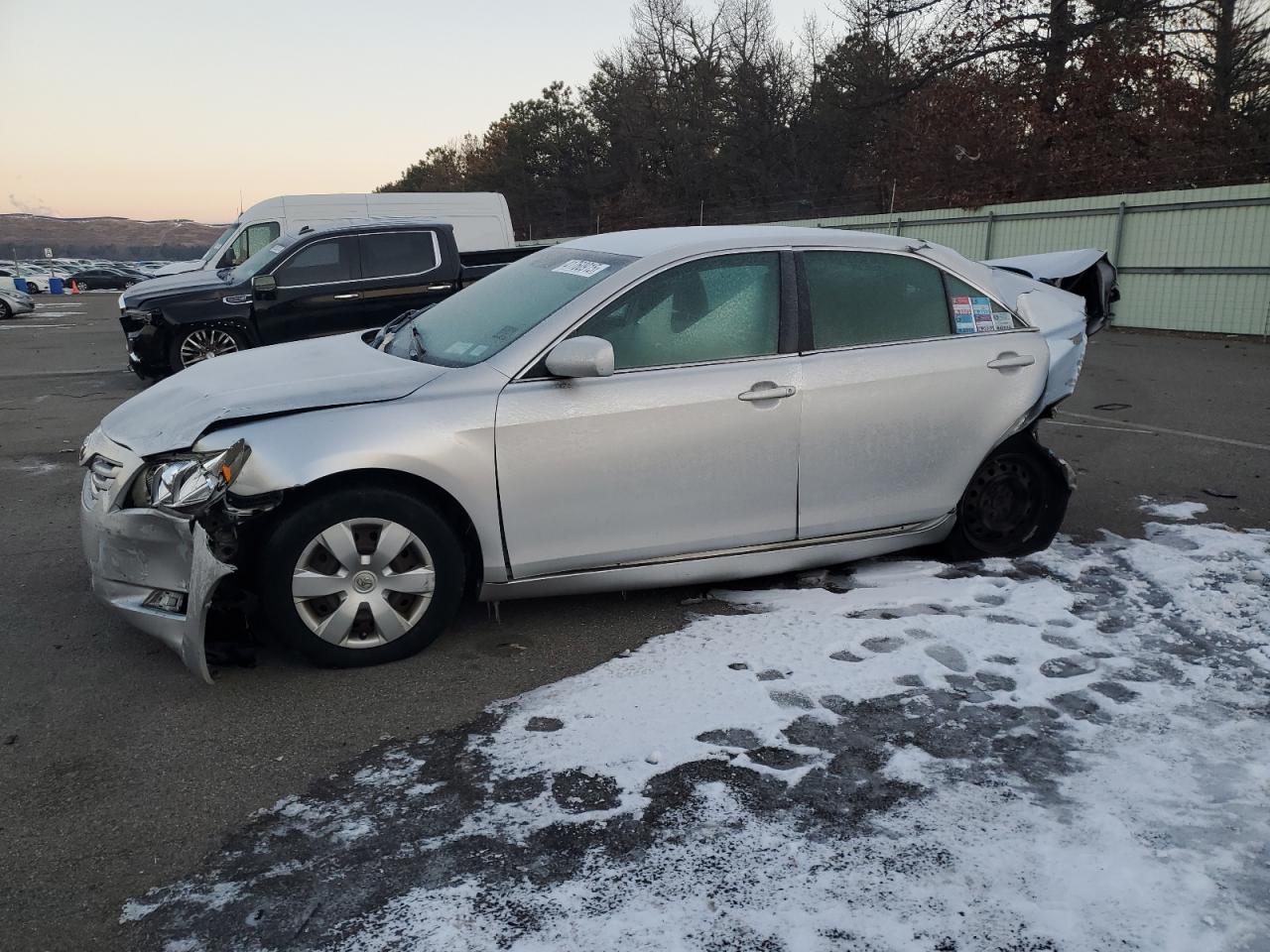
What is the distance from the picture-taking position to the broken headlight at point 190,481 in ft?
11.7

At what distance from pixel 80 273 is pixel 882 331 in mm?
54491

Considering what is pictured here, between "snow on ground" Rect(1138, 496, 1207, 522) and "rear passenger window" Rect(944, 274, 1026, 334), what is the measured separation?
1774 mm

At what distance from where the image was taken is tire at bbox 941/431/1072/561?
16.2 feet

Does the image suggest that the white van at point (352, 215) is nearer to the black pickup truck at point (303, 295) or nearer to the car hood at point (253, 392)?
the black pickup truck at point (303, 295)

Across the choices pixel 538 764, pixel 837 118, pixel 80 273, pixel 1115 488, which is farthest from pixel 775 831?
pixel 80 273

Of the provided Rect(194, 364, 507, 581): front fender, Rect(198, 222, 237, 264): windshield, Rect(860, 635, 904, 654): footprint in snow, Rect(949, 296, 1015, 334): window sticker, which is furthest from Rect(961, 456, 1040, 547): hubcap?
Rect(198, 222, 237, 264): windshield

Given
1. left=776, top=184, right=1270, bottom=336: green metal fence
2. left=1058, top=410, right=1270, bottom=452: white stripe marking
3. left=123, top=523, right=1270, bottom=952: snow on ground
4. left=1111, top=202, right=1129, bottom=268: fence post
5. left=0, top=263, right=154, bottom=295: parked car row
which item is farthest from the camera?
left=0, top=263, right=154, bottom=295: parked car row

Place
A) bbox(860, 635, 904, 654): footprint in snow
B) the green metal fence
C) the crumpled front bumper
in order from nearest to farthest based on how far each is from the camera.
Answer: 1. the crumpled front bumper
2. bbox(860, 635, 904, 654): footprint in snow
3. the green metal fence

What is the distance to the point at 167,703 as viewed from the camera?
361 centimetres

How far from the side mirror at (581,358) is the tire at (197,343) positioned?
848 cm

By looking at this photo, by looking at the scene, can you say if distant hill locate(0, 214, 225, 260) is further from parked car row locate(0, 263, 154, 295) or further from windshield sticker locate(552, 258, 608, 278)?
windshield sticker locate(552, 258, 608, 278)

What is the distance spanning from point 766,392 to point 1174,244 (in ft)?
48.8

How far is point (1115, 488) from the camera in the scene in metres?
6.40

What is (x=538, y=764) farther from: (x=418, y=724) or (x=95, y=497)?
(x=95, y=497)
